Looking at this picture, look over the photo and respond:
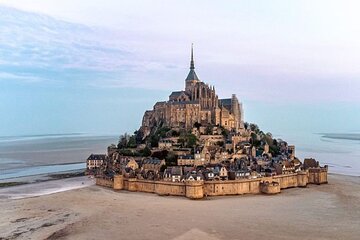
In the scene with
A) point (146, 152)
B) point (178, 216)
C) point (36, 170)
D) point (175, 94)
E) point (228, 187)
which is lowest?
point (178, 216)

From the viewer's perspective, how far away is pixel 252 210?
30422 mm

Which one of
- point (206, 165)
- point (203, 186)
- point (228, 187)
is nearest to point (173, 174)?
point (203, 186)

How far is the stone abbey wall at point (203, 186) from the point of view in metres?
36.4

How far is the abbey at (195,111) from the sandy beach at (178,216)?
22.8 m

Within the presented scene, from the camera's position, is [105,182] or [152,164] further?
[152,164]

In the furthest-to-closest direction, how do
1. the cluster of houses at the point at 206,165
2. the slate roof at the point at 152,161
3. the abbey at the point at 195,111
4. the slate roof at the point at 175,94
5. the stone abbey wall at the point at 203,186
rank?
the slate roof at the point at 175,94 < the abbey at the point at 195,111 < the slate roof at the point at 152,161 < the cluster of houses at the point at 206,165 < the stone abbey wall at the point at 203,186

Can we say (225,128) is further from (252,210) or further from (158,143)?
(252,210)

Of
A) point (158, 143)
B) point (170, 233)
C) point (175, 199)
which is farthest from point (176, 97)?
point (170, 233)

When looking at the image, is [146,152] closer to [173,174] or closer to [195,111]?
[173,174]

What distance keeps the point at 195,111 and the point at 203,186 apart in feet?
76.4

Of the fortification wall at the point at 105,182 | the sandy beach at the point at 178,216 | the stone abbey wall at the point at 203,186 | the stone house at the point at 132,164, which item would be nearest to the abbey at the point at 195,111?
the stone house at the point at 132,164

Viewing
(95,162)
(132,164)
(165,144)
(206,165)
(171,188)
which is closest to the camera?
(171,188)

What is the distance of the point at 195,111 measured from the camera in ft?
194

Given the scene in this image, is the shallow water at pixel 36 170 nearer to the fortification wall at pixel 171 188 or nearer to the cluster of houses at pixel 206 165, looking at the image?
the cluster of houses at pixel 206 165
